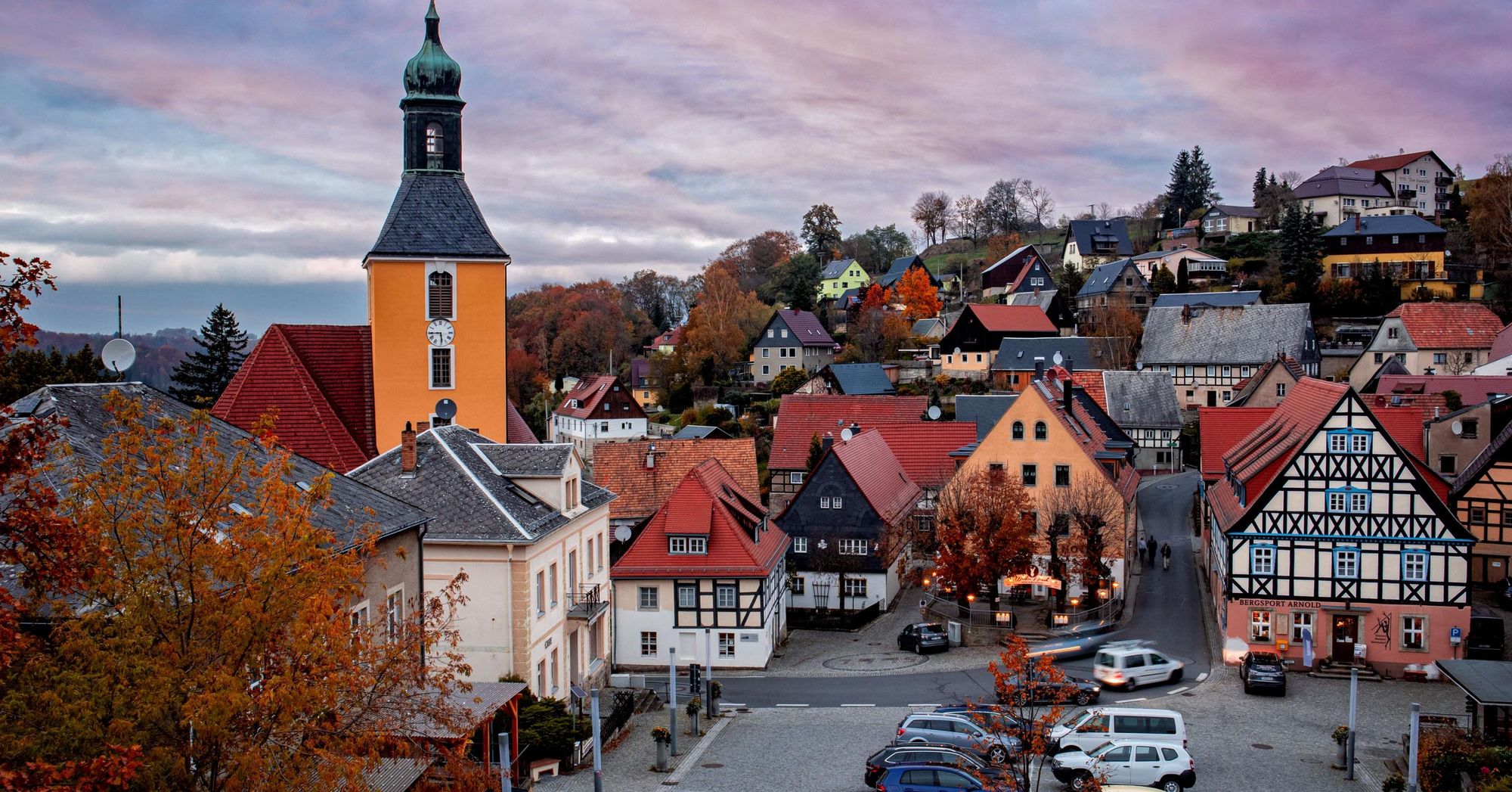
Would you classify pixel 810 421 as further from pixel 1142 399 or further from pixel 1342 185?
pixel 1342 185

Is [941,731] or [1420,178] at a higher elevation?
[1420,178]

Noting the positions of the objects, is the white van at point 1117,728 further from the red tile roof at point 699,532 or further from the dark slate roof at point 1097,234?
the dark slate roof at point 1097,234

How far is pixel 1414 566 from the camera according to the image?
37.1m

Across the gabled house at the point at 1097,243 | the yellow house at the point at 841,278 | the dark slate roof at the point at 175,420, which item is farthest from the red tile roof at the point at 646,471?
the gabled house at the point at 1097,243

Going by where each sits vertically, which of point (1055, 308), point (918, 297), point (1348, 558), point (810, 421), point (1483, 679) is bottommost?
point (1483, 679)

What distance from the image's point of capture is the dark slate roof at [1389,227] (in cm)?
10000

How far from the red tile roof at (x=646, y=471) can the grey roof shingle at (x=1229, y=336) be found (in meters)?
45.0

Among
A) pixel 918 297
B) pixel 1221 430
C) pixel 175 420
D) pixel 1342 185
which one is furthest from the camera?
pixel 1342 185

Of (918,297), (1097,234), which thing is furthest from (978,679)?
(1097,234)

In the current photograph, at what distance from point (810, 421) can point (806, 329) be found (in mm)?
44706

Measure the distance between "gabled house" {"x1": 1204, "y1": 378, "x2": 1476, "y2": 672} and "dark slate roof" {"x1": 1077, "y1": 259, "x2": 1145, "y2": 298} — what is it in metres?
69.5

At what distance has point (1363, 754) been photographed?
2847 centimetres

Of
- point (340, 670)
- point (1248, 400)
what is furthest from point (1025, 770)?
point (1248, 400)

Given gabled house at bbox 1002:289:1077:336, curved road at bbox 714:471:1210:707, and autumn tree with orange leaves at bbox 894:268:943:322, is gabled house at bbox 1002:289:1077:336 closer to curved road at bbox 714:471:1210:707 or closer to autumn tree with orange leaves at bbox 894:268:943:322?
autumn tree with orange leaves at bbox 894:268:943:322
